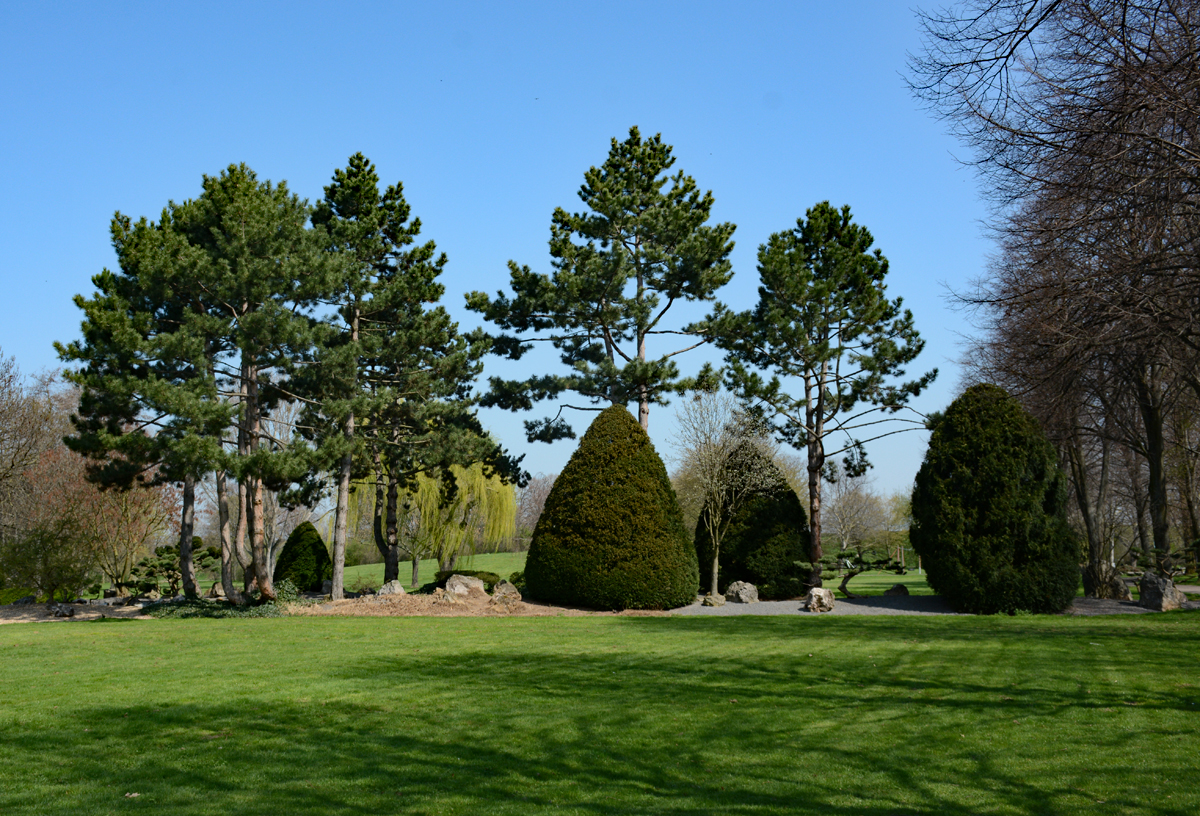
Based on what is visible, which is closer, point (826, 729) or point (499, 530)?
point (826, 729)

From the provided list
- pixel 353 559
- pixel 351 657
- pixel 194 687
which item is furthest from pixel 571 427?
pixel 353 559

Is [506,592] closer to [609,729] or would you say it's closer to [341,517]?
[341,517]

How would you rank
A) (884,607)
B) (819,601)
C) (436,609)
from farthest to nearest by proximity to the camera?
(884,607) < (436,609) < (819,601)

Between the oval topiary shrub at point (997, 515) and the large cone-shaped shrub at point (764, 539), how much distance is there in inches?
178

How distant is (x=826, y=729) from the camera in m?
6.86

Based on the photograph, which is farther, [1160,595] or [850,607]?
[850,607]

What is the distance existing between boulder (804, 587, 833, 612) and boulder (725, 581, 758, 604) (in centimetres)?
181

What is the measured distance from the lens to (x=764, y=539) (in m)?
23.5

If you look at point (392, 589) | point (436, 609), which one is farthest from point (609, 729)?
point (392, 589)

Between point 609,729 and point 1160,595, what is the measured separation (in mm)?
18260

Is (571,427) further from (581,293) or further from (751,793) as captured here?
(751,793)

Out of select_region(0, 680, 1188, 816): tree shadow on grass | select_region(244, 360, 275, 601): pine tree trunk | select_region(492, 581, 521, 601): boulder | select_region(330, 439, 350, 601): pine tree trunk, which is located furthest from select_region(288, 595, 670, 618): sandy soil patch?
select_region(0, 680, 1188, 816): tree shadow on grass

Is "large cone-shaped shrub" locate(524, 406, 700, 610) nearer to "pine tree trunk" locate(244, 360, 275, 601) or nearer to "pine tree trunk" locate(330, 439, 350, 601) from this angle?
"pine tree trunk" locate(330, 439, 350, 601)

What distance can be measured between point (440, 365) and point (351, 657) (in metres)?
14.4
